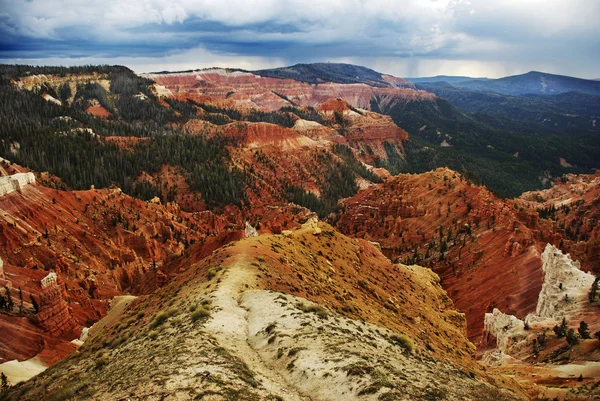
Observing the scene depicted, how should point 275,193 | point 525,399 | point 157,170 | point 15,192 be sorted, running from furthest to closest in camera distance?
point 275,193 → point 157,170 → point 15,192 → point 525,399

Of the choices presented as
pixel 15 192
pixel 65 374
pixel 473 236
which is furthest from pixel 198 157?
pixel 65 374

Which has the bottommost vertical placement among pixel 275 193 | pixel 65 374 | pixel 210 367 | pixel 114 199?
pixel 275 193

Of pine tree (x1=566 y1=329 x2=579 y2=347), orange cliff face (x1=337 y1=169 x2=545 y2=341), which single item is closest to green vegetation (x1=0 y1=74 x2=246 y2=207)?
orange cliff face (x1=337 y1=169 x2=545 y2=341)

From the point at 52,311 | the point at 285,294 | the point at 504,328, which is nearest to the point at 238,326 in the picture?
the point at 285,294

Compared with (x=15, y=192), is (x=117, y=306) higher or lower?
lower

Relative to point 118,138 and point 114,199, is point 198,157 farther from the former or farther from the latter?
point 114,199

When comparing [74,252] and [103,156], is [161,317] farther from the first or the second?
[103,156]

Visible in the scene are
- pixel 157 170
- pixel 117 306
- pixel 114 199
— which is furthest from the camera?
pixel 157 170
